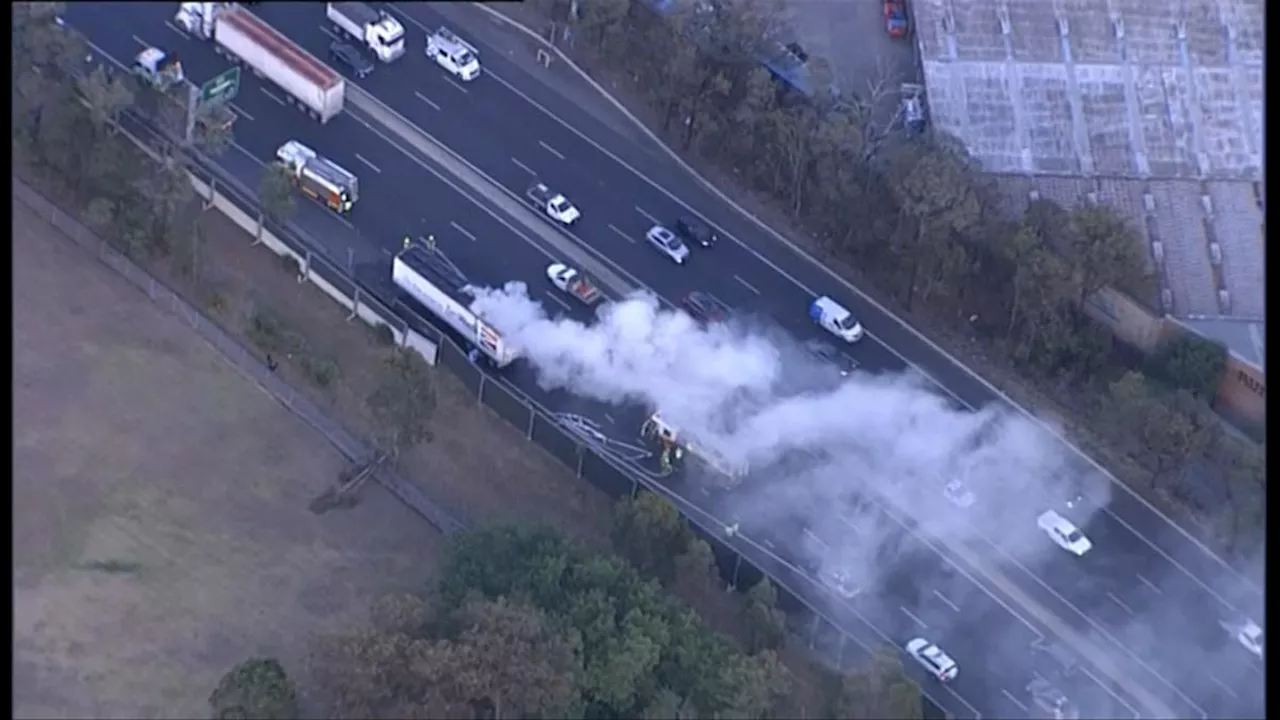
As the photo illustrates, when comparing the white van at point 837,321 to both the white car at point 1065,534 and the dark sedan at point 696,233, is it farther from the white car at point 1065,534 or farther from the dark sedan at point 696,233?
the white car at point 1065,534

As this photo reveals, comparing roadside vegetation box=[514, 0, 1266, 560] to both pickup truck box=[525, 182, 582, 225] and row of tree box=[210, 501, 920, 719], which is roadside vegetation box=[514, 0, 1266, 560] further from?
row of tree box=[210, 501, 920, 719]

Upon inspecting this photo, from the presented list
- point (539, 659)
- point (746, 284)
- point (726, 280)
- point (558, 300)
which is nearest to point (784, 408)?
point (746, 284)

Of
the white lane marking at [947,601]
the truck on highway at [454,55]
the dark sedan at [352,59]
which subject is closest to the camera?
the white lane marking at [947,601]

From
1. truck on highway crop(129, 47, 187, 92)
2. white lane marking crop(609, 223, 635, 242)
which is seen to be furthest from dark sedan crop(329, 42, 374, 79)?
Answer: white lane marking crop(609, 223, 635, 242)

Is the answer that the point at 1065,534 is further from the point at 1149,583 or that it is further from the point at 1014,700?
the point at 1014,700

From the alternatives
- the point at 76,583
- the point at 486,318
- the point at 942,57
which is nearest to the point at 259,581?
the point at 76,583

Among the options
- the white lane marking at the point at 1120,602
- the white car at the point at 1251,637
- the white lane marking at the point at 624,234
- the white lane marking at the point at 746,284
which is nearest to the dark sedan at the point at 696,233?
the white lane marking at the point at 624,234
